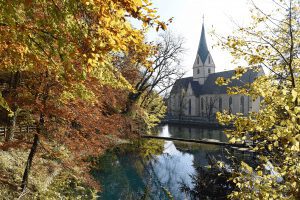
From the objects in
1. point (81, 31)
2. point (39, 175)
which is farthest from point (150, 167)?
point (81, 31)

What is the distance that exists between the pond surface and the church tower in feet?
154

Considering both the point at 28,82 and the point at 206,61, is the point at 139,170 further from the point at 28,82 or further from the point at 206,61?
the point at 206,61

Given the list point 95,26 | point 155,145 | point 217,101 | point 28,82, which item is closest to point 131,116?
point 155,145

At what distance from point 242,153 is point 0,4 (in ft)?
75.7

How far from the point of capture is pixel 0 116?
58.0ft

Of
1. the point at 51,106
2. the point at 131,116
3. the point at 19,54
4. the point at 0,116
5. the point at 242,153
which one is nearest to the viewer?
the point at 19,54

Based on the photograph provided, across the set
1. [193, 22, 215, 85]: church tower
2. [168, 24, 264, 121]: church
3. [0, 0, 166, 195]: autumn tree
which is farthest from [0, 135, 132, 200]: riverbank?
[193, 22, 215, 85]: church tower

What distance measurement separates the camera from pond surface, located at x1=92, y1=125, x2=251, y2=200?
48.8 feet

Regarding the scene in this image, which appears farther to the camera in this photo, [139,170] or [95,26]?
[139,170]

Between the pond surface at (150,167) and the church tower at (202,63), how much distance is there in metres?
47.0

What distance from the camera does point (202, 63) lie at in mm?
73750

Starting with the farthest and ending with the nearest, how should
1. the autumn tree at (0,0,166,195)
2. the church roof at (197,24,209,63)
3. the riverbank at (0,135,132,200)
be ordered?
the church roof at (197,24,209,63)
the riverbank at (0,135,132,200)
the autumn tree at (0,0,166,195)

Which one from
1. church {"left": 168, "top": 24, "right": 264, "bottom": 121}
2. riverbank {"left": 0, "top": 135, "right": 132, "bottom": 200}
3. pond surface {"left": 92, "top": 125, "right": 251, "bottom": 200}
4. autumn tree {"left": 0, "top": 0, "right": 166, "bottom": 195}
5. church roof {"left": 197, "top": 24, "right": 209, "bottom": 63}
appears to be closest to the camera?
autumn tree {"left": 0, "top": 0, "right": 166, "bottom": 195}

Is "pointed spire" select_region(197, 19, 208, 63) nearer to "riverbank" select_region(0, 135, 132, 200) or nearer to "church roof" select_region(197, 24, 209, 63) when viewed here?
"church roof" select_region(197, 24, 209, 63)
